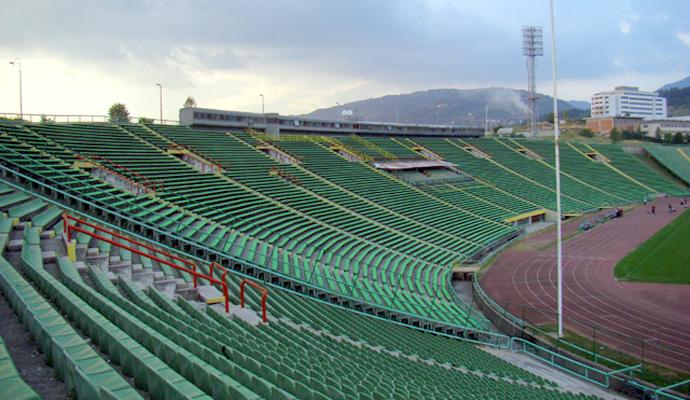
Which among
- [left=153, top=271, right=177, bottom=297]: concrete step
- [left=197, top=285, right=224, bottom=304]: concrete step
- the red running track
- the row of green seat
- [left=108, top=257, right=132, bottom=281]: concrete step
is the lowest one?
the red running track

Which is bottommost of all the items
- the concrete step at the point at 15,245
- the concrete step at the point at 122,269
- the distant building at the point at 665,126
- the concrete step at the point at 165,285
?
the concrete step at the point at 165,285

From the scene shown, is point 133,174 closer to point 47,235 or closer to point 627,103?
point 47,235

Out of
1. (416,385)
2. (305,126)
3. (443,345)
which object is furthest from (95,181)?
(305,126)

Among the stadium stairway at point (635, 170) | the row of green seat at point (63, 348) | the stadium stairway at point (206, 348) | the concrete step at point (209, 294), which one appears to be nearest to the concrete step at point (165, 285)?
the stadium stairway at point (206, 348)

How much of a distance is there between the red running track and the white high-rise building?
16030 centimetres

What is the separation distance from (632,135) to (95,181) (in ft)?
333

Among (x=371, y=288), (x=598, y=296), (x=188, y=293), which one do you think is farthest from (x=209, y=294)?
(x=598, y=296)

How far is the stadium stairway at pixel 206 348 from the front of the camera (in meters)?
5.11

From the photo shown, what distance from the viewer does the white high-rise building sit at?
173125mm

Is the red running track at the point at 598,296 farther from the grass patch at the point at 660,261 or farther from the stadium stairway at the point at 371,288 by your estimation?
the stadium stairway at the point at 371,288

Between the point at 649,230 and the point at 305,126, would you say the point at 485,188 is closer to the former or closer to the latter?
the point at 649,230

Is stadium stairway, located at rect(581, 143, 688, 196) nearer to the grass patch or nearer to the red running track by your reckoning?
the grass patch

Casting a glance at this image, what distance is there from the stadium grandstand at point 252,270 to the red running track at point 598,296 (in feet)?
5.73

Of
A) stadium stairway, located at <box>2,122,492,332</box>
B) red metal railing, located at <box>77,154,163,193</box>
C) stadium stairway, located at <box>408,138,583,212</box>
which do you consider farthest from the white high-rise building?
red metal railing, located at <box>77,154,163,193</box>
